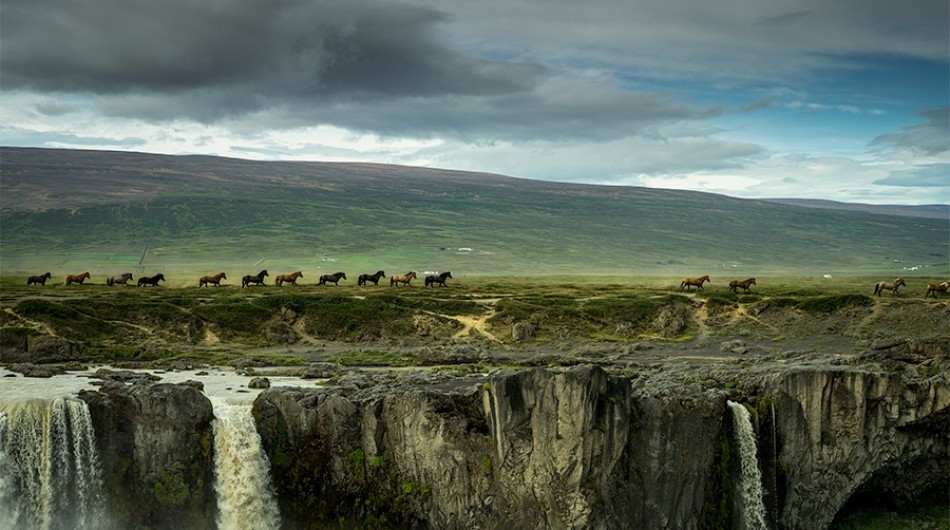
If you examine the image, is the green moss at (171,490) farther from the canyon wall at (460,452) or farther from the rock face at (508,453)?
the rock face at (508,453)

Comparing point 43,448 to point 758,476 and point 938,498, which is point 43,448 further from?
point 938,498

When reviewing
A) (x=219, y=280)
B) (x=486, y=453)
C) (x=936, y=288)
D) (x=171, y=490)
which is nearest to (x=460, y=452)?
(x=486, y=453)

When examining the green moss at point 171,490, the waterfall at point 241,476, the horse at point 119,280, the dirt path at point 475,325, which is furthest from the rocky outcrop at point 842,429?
the horse at point 119,280

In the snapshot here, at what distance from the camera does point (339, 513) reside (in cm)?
6306

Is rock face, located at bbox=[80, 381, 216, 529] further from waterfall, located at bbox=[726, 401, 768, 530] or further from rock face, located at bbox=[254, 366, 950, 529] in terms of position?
waterfall, located at bbox=[726, 401, 768, 530]

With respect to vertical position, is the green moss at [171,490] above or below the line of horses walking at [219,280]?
below

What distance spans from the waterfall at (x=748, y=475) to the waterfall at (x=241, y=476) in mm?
33547

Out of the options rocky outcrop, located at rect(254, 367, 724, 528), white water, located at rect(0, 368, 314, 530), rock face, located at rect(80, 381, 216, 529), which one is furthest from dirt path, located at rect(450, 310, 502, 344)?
rock face, located at rect(80, 381, 216, 529)

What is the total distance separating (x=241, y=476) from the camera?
198 feet

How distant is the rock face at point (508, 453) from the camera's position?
2381 inches

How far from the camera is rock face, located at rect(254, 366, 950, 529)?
60469mm

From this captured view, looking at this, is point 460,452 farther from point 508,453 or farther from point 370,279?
point 370,279

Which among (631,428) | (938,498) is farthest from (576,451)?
(938,498)

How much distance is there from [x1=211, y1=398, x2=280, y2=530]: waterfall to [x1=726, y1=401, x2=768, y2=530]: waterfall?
33547 millimetres
